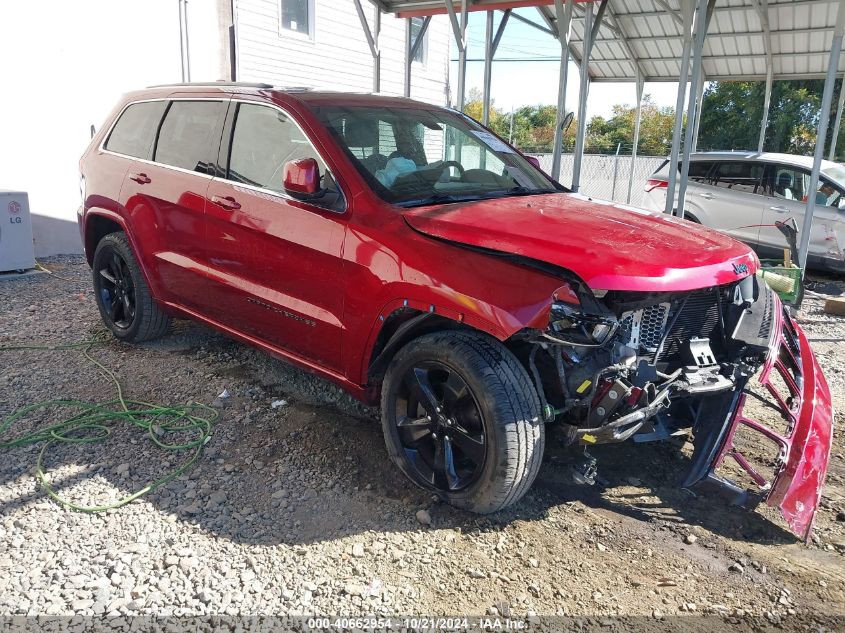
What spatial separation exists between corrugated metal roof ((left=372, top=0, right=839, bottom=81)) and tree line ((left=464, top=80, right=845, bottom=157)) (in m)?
7.40

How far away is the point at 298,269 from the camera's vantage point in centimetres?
360

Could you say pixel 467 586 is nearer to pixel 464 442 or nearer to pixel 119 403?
pixel 464 442

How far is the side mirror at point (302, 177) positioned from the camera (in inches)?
131

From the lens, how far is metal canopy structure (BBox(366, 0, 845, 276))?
808 centimetres

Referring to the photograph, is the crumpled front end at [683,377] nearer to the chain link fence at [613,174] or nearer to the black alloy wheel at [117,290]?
the black alloy wheel at [117,290]

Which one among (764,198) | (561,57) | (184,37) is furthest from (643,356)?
→ (184,37)

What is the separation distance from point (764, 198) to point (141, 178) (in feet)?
28.7

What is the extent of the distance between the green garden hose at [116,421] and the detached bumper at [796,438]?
2695mm

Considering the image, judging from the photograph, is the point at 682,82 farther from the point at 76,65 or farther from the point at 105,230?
the point at 76,65

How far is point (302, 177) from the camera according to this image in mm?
3326

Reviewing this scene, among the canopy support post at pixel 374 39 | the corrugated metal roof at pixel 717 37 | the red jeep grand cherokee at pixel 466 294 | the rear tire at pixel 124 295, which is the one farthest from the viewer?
the corrugated metal roof at pixel 717 37

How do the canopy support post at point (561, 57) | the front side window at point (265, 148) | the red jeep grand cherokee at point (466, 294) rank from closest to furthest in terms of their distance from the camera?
the red jeep grand cherokee at point (466, 294) < the front side window at point (265, 148) < the canopy support post at point (561, 57)

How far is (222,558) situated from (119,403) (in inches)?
74.1

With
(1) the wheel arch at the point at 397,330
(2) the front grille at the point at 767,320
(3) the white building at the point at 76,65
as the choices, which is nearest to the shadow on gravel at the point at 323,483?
(1) the wheel arch at the point at 397,330
